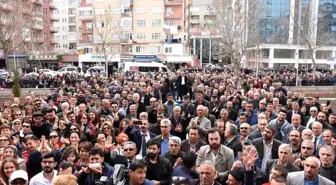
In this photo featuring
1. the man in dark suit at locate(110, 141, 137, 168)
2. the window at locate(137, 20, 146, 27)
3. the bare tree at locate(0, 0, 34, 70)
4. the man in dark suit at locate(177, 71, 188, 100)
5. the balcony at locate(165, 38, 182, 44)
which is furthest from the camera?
the window at locate(137, 20, 146, 27)

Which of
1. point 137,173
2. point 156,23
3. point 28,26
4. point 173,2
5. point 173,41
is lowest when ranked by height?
point 137,173

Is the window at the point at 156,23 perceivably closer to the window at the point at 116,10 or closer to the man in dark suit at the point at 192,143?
the window at the point at 116,10

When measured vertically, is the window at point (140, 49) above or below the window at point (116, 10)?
below

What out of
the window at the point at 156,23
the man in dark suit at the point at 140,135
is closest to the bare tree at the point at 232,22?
the man in dark suit at the point at 140,135

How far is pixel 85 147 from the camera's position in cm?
536

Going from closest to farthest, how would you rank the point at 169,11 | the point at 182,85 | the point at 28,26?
the point at 182,85, the point at 28,26, the point at 169,11

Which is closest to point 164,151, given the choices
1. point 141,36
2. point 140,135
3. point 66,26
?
point 140,135

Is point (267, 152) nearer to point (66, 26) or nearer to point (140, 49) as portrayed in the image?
point (140, 49)

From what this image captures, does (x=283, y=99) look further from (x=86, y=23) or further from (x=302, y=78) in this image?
(x=86, y=23)

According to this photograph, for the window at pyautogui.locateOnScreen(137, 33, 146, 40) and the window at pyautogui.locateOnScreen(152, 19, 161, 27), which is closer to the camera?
the window at pyautogui.locateOnScreen(152, 19, 161, 27)

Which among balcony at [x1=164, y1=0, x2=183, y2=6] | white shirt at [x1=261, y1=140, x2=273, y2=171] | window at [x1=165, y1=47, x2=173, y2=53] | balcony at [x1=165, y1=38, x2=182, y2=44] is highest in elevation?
balcony at [x1=164, y1=0, x2=183, y2=6]

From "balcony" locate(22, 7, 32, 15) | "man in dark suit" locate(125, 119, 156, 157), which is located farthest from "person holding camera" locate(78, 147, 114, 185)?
"balcony" locate(22, 7, 32, 15)

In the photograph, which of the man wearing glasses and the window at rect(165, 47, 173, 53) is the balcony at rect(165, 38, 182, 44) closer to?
the window at rect(165, 47, 173, 53)

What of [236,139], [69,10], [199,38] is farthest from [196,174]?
[69,10]
